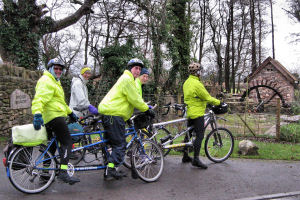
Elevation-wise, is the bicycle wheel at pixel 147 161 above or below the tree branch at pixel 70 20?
below

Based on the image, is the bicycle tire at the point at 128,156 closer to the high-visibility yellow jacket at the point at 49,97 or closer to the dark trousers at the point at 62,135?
the dark trousers at the point at 62,135

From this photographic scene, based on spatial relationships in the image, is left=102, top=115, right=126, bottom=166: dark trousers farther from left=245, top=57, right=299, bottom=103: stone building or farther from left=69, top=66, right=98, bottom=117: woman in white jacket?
left=245, top=57, right=299, bottom=103: stone building

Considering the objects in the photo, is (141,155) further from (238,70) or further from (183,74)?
(238,70)

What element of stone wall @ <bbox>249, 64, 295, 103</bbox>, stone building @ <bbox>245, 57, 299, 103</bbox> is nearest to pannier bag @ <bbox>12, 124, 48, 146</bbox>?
stone building @ <bbox>245, 57, 299, 103</bbox>

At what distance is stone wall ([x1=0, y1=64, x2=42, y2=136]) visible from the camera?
30.2 feet

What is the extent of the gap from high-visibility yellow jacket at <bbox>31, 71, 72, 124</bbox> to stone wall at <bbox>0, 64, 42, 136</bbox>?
5.82 m

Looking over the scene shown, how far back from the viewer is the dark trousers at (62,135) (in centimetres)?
423

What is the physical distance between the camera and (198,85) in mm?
5434

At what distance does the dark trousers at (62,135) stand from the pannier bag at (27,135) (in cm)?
18

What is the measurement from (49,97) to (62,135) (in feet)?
2.05

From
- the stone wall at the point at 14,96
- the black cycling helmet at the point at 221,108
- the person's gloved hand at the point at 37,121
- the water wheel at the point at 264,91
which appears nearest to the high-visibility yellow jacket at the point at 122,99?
the person's gloved hand at the point at 37,121

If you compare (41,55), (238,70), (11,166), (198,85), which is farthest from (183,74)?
(238,70)

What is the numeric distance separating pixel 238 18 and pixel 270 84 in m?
15.4

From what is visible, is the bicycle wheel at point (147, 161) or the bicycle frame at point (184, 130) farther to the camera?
the bicycle frame at point (184, 130)
